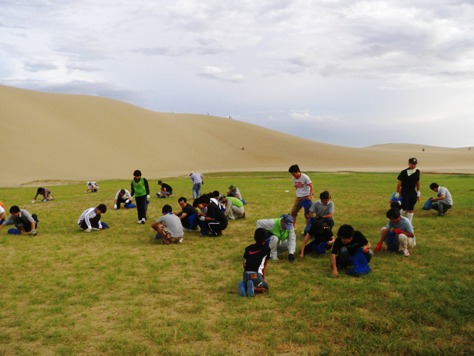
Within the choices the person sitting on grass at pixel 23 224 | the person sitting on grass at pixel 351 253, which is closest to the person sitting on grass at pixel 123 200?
the person sitting on grass at pixel 23 224

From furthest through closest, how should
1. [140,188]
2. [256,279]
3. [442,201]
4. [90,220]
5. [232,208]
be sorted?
[232,208], [442,201], [140,188], [90,220], [256,279]

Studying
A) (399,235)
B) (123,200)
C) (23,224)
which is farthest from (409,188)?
(123,200)

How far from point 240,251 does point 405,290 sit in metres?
4.18

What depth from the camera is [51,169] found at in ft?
167

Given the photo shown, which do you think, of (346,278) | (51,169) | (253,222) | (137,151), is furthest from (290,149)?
(346,278)

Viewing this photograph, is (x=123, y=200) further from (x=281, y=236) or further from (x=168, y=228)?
(x=281, y=236)

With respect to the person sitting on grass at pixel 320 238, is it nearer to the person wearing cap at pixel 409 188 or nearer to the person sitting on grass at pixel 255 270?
the person sitting on grass at pixel 255 270

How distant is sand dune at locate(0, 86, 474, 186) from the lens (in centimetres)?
5466

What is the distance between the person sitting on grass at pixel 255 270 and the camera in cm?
679

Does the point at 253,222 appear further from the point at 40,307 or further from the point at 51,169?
the point at 51,169

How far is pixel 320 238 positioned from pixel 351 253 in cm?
137

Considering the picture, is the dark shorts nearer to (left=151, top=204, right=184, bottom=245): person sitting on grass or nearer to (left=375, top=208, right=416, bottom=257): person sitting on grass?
(left=375, top=208, right=416, bottom=257): person sitting on grass

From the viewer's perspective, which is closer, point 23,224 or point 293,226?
point 293,226

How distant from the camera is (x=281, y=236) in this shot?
9078mm
